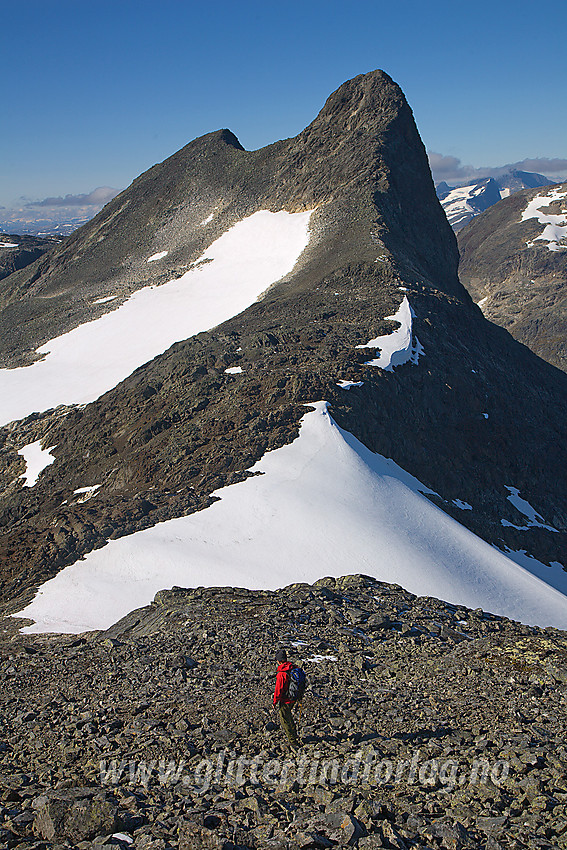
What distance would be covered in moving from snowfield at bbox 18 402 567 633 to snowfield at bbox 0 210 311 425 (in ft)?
82.6

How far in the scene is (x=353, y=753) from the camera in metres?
8.55

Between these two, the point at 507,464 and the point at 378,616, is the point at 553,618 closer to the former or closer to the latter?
the point at 378,616

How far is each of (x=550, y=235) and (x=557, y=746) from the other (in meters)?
144

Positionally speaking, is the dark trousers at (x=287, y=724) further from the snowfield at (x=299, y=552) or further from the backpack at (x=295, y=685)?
the snowfield at (x=299, y=552)

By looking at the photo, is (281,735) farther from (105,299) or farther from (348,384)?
(105,299)

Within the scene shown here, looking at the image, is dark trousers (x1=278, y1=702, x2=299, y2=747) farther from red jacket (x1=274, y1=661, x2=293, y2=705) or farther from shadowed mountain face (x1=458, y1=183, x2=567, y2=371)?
shadowed mountain face (x1=458, y1=183, x2=567, y2=371)

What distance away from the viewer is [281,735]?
29.9 ft

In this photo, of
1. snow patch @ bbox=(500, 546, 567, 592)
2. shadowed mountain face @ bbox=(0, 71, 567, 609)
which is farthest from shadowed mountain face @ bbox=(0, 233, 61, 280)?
snow patch @ bbox=(500, 546, 567, 592)

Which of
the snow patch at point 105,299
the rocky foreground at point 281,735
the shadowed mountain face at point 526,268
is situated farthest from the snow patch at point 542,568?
the shadowed mountain face at point 526,268

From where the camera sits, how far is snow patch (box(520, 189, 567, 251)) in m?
132

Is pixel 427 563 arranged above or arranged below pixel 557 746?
below

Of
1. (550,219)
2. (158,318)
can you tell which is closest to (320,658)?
(158,318)

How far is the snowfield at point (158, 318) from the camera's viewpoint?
46531 mm

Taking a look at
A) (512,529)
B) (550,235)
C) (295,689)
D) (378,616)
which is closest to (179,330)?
(512,529)
